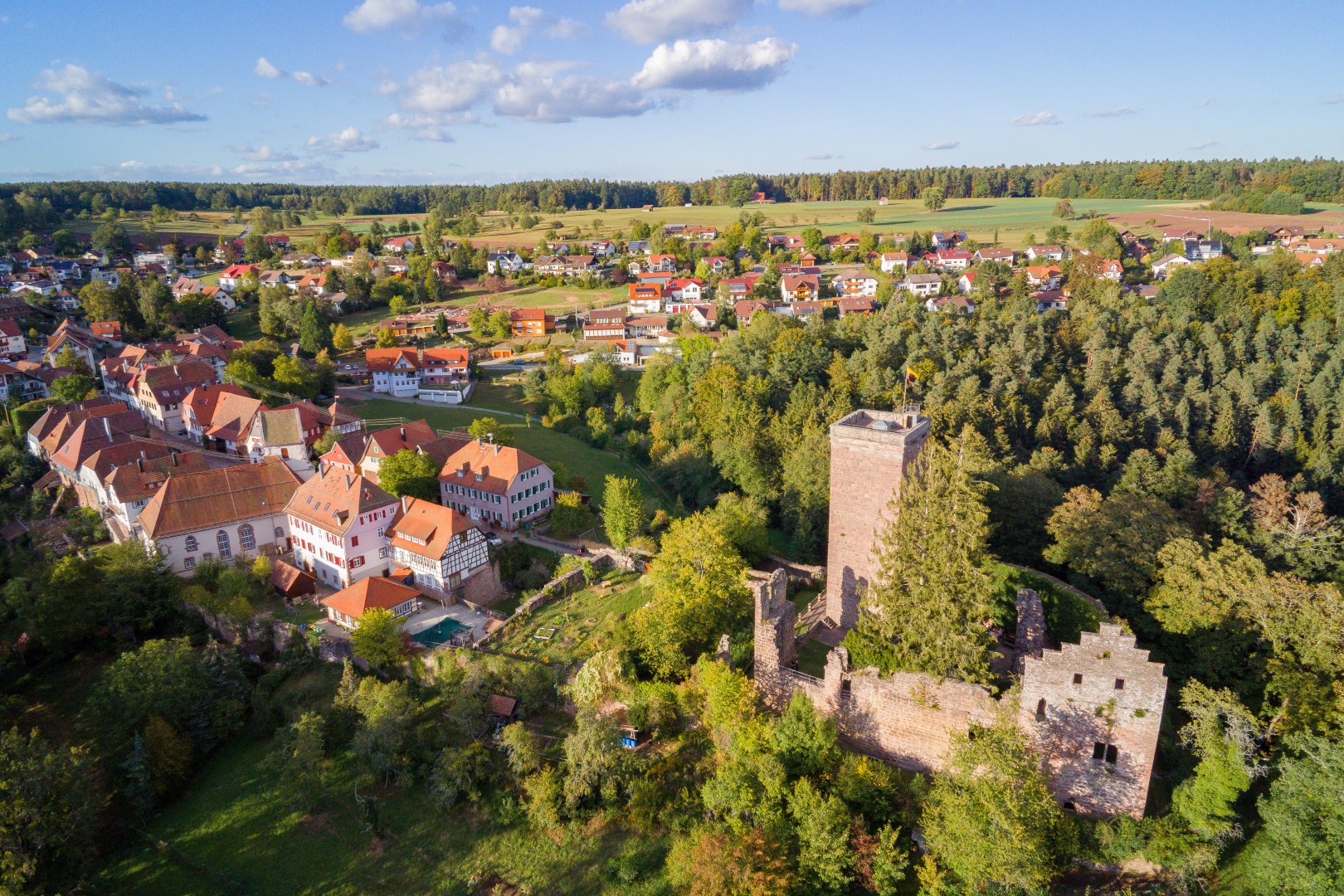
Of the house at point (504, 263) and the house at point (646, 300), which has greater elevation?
the house at point (504, 263)

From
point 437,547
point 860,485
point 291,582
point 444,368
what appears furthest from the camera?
point 444,368

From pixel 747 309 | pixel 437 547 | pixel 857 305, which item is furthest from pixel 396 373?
pixel 857 305

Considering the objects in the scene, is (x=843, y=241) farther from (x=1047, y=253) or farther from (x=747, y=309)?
(x=747, y=309)

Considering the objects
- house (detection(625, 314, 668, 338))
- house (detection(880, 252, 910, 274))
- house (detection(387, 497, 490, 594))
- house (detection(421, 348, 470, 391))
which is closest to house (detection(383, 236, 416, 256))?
house (detection(625, 314, 668, 338))

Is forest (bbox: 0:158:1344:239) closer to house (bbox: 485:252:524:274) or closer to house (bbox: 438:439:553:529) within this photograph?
house (bbox: 485:252:524:274)

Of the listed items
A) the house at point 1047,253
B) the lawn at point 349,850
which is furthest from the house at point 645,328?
the lawn at point 349,850

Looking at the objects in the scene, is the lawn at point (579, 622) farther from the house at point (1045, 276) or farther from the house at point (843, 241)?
the house at point (843, 241)

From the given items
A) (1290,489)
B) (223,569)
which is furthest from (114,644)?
(1290,489)
